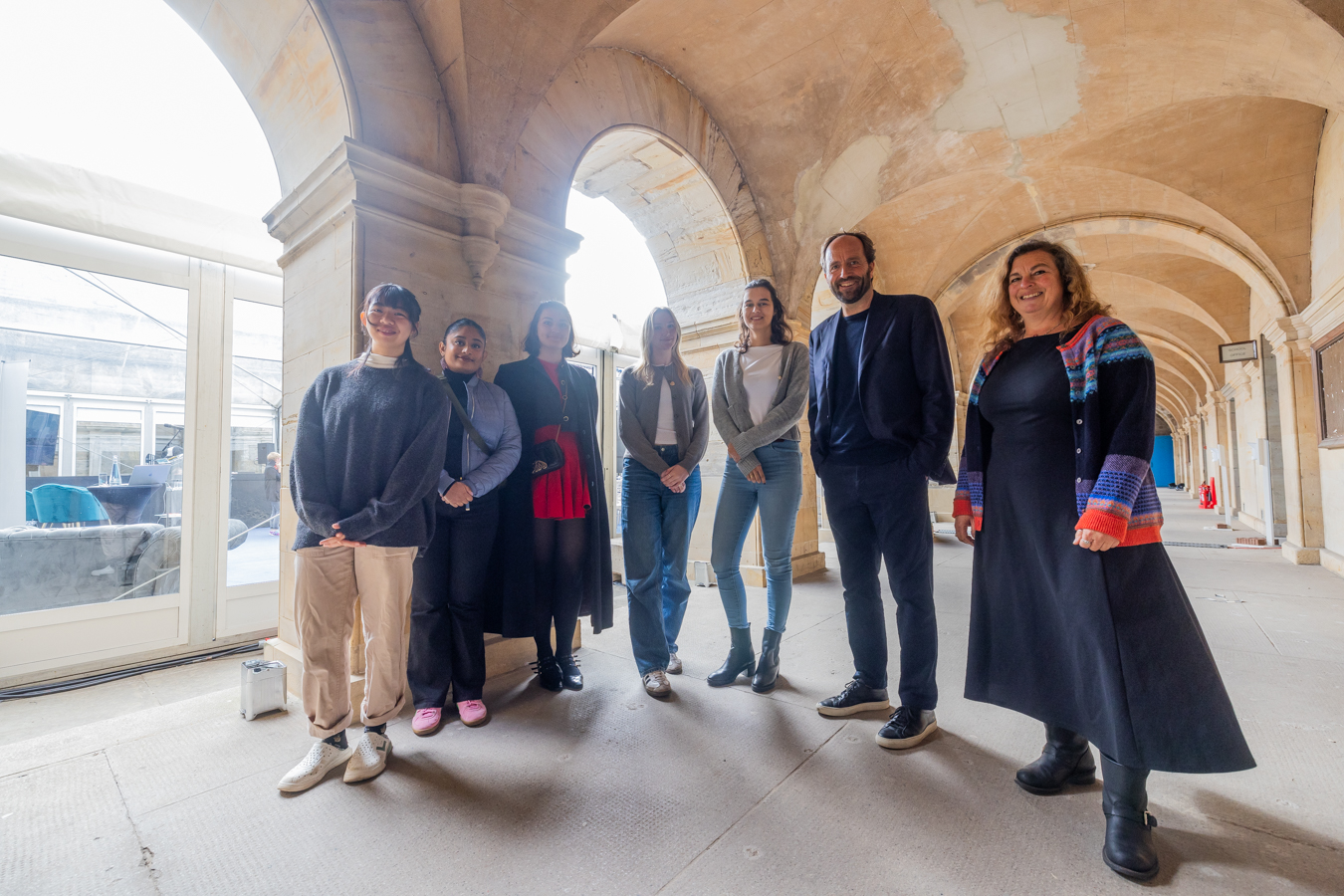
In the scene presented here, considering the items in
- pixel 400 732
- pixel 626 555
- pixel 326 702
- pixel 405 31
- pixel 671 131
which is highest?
pixel 671 131

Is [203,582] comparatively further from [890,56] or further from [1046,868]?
[890,56]

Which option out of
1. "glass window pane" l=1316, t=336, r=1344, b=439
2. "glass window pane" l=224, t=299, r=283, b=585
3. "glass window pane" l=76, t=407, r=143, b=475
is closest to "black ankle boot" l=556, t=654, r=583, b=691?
"glass window pane" l=224, t=299, r=283, b=585

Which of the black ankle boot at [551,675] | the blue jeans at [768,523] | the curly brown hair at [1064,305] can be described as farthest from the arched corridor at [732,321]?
the curly brown hair at [1064,305]

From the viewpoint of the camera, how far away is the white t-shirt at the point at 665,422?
101 inches

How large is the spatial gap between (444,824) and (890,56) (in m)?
5.39

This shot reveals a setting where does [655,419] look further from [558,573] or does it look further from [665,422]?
[558,573]

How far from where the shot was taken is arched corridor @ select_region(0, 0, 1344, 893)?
1.44 meters

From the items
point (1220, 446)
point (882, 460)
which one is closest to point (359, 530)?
point (882, 460)

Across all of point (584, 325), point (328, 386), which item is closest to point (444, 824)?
point (328, 386)

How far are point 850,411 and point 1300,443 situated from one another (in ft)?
22.8

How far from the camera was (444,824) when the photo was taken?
5.09ft

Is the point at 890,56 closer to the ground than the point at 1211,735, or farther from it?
farther from it

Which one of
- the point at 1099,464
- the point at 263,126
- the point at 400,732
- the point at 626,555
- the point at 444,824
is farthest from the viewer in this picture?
the point at 263,126

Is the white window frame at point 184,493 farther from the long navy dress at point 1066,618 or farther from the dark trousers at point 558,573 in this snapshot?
the long navy dress at point 1066,618
